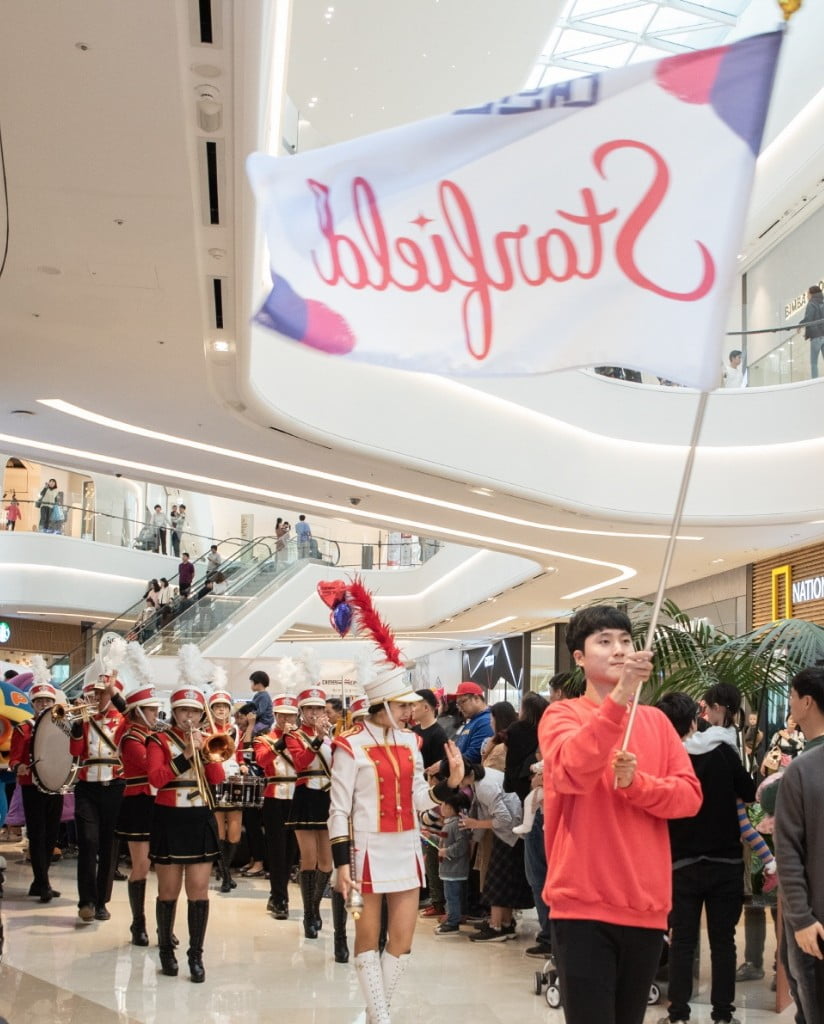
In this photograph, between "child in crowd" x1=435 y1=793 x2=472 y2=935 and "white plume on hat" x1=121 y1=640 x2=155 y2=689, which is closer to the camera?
"child in crowd" x1=435 y1=793 x2=472 y2=935

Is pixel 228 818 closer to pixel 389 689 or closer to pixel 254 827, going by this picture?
pixel 254 827

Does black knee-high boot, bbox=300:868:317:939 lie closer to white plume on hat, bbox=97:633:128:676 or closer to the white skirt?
white plume on hat, bbox=97:633:128:676

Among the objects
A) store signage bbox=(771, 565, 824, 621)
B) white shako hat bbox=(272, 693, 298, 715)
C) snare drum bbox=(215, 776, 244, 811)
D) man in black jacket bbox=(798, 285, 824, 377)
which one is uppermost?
man in black jacket bbox=(798, 285, 824, 377)

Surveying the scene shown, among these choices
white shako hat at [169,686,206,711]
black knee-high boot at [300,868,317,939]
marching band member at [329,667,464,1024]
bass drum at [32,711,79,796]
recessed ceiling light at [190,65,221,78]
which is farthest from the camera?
bass drum at [32,711,79,796]

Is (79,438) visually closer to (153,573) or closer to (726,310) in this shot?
(726,310)

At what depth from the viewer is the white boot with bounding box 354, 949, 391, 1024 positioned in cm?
557

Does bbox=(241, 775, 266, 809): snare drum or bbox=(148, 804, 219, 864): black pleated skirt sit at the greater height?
bbox=(148, 804, 219, 864): black pleated skirt

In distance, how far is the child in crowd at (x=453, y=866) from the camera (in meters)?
9.09

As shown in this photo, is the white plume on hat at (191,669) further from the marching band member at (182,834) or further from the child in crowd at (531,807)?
the child in crowd at (531,807)

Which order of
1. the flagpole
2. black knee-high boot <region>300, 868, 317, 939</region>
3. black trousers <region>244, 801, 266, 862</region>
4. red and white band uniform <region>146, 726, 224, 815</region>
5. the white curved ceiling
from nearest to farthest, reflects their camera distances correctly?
the flagpole, the white curved ceiling, red and white band uniform <region>146, 726, 224, 815</region>, black knee-high boot <region>300, 868, 317, 939</region>, black trousers <region>244, 801, 266, 862</region>

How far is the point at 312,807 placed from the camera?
9367mm

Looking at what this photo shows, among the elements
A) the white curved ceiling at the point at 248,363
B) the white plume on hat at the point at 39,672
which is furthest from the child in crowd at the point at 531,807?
the white plume on hat at the point at 39,672

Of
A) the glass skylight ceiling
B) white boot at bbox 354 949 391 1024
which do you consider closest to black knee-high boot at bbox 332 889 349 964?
white boot at bbox 354 949 391 1024

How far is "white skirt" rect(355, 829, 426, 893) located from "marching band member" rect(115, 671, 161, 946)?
3.14 meters
